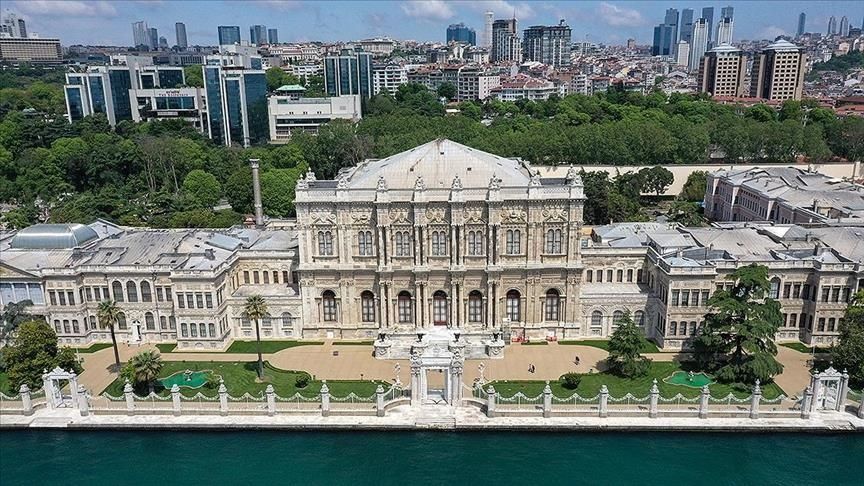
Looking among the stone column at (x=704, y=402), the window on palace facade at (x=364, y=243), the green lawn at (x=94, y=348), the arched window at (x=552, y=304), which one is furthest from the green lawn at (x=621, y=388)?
the green lawn at (x=94, y=348)

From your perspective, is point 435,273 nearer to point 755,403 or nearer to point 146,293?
point 146,293

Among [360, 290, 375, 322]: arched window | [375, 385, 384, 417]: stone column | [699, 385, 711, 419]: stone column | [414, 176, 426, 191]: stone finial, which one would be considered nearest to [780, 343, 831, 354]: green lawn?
[699, 385, 711, 419]: stone column

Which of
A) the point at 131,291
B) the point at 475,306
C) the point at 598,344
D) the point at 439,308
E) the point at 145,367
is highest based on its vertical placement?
the point at 131,291

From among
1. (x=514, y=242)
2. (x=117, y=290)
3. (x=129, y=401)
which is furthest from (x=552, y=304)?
(x=117, y=290)

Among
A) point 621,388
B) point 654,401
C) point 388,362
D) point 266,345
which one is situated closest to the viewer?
point 654,401

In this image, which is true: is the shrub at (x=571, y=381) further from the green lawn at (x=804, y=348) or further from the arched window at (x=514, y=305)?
the green lawn at (x=804, y=348)

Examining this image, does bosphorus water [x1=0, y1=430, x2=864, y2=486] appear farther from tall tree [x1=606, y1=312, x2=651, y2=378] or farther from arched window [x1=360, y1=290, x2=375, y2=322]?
arched window [x1=360, y1=290, x2=375, y2=322]

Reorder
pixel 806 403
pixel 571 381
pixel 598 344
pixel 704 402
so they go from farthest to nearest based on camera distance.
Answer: pixel 598 344 < pixel 571 381 < pixel 704 402 < pixel 806 403
